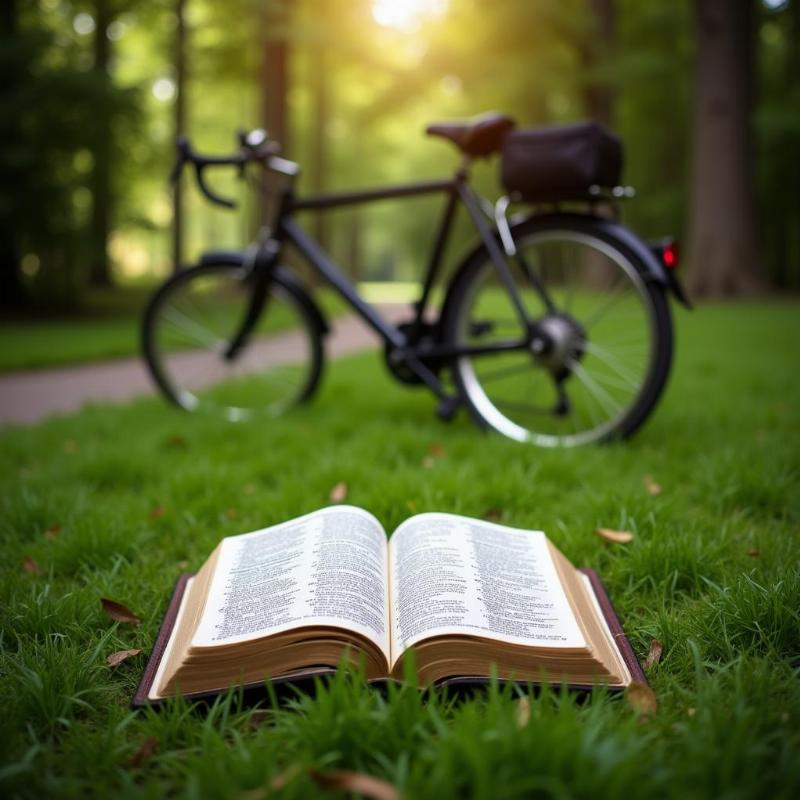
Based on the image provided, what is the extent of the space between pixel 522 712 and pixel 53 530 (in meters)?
1.44

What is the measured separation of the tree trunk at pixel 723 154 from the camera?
10.8 m

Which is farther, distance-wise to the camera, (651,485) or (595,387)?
(595,387)

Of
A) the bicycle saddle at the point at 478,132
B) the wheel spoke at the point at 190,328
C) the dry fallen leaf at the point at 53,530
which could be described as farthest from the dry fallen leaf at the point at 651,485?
the wheel spoke at the point at 190,328

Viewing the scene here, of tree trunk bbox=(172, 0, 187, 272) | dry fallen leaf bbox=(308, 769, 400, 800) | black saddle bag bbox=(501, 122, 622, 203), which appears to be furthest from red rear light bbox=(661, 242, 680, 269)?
tree trunk bbox=(172, 0, 187, 272)

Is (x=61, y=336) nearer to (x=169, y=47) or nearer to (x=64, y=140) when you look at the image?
(x=64, y=140)

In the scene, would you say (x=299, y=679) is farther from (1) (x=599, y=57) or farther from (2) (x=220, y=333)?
(1) (x=599, y=57)

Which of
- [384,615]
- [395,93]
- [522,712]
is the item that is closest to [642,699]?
[522,712]

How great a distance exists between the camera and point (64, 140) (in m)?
10.1

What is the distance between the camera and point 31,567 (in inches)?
66.6

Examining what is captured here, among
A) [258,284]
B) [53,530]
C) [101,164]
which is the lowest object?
[53,530]

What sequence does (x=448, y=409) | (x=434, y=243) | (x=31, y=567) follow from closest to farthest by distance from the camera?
(x=31, y=567) → (x=448, y=409) → (x=434, y=243)

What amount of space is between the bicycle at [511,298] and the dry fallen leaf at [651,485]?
0.40m

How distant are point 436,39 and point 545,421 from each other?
1249 cm

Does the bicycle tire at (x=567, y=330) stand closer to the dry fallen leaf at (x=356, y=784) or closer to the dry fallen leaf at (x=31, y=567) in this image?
the dry fallen leaf at (x=31, y=567)
